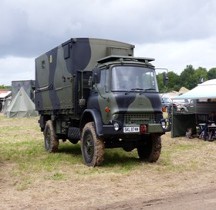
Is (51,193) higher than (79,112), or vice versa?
(79,112)

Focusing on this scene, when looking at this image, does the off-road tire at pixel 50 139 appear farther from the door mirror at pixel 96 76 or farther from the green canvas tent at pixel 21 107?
the green canvas tent at pixel 21 107

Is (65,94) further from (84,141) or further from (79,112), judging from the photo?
(84,141)

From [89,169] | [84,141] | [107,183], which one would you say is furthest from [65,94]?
[107,183]

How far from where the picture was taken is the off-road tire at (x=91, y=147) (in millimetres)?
10320

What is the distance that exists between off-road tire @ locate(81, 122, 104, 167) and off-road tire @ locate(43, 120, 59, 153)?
8.76 feet

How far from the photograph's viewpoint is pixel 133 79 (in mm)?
10523

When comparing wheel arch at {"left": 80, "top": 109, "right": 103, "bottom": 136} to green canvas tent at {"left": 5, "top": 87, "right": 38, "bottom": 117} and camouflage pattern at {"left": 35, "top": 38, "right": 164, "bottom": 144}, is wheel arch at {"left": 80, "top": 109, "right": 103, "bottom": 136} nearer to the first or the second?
camouflage pattern at {"left": 35, "top": 38, "right": 164, "bottom": 144}

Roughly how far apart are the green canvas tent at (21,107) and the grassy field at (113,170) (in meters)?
22.9

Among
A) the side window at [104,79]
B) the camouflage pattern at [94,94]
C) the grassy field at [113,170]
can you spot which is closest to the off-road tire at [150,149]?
the grassy field at [113,170]

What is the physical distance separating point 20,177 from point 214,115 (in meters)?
10.8

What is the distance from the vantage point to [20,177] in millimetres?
9367

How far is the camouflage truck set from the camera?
1018 centimetres

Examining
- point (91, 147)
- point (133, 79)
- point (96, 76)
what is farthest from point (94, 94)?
point (91, 147)

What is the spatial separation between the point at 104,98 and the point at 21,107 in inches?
1119
